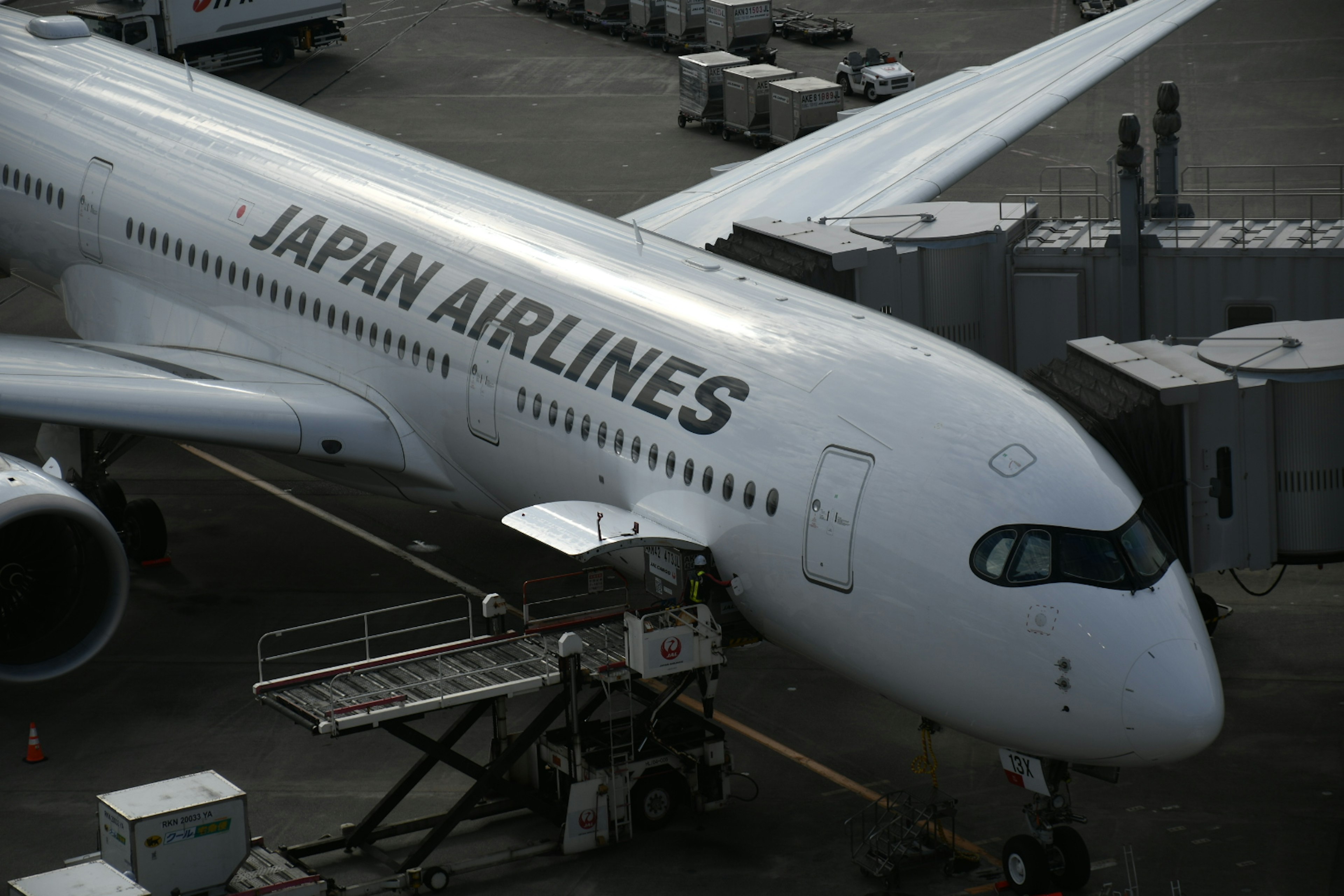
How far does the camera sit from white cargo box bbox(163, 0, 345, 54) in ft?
163

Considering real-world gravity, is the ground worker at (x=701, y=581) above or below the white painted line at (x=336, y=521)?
above

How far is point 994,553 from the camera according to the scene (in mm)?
14352

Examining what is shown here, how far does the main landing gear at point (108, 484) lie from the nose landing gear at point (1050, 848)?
13.8m

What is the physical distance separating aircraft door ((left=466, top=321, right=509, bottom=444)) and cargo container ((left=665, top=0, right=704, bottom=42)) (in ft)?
115

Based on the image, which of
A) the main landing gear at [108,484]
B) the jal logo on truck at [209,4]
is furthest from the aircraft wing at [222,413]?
the jal logo on truck at [209,4]

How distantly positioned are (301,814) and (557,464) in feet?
14.3

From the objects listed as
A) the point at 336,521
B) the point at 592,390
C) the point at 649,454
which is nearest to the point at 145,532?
the point at 336,521

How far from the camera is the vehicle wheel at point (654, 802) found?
1709cm

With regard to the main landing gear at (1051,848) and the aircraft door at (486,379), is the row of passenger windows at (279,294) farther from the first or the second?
the main landing gear at (1051,848)

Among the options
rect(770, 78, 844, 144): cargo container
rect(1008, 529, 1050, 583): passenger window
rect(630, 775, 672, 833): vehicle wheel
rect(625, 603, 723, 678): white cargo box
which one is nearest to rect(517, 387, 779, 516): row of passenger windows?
rect(625, 603, 723, 678): white cargo box

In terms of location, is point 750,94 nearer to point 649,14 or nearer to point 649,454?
point 649,14

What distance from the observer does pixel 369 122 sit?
4869cm

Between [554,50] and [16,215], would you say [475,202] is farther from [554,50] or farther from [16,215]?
[554,50]

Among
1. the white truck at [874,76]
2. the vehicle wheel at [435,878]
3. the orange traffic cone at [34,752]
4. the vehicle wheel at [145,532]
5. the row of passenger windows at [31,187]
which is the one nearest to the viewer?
the vehicle wheel at [435,878]
